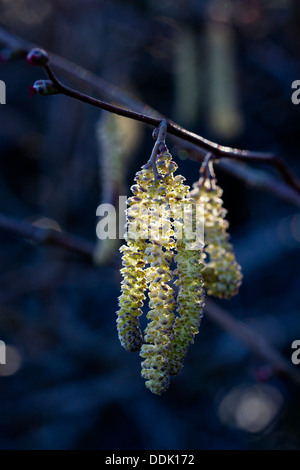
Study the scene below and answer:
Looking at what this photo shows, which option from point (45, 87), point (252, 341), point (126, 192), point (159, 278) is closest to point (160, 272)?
point (159, 278)

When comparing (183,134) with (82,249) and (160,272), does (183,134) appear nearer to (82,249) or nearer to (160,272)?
(160,272)

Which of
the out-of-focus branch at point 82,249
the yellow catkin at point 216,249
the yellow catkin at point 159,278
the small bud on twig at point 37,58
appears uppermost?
the out-of-focus branch at point 82,249

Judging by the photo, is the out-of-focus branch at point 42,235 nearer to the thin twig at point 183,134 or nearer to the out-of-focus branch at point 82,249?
the out-of-focus branch at point 82,249

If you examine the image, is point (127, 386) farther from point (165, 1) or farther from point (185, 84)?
point (165, 1)

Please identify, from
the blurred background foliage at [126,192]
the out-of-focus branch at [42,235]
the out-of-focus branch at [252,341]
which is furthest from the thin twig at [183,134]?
the blurred background foliage at [126,192]

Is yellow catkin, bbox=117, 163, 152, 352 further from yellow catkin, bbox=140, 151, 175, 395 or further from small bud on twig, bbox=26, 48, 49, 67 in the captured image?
small bud on twig, bbox=26, 48, 49, 67
